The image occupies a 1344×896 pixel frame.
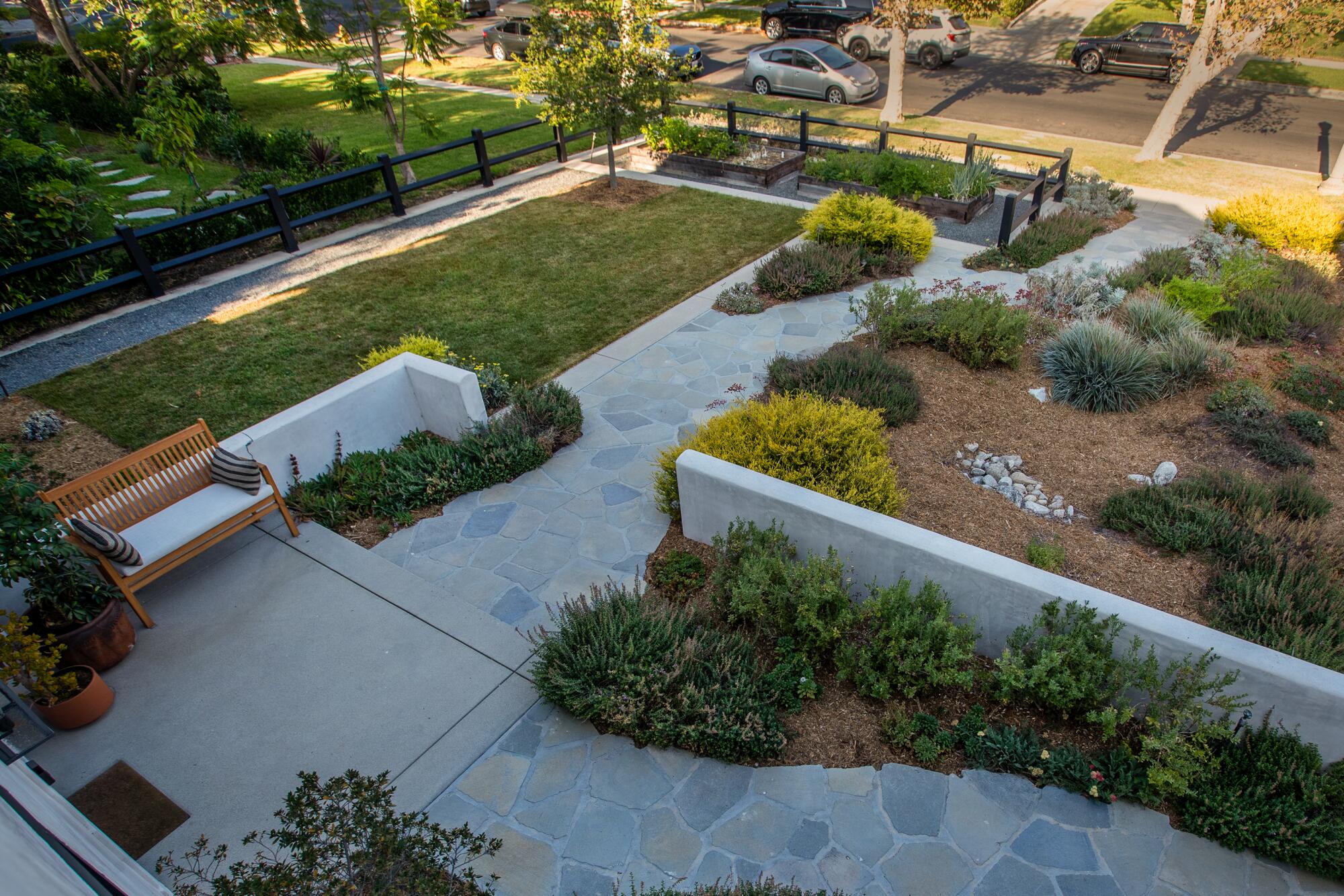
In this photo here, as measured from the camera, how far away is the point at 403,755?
15.6 ft

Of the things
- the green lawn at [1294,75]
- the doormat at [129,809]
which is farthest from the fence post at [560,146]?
the green lawn at [1294,75]

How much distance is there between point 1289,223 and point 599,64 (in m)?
10.8

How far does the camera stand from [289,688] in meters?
5.25

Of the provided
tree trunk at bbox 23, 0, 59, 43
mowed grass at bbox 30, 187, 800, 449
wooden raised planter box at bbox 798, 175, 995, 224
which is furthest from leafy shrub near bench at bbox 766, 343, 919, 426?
tree trunk at bbox 23, 0, 59, 43

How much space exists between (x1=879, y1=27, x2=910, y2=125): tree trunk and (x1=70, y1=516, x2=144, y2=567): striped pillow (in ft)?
60.9

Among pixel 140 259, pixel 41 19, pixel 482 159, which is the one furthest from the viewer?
pixel 41 19

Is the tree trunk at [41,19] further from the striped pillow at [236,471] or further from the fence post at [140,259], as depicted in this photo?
the striped pillow at [236,471]

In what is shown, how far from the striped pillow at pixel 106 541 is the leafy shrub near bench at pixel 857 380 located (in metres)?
5.47

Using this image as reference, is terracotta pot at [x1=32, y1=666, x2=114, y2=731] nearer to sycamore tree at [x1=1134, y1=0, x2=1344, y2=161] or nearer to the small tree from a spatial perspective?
the small tree

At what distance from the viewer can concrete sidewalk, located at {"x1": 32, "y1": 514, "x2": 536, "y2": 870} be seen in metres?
4.68

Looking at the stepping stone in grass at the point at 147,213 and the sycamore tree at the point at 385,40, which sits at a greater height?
the sycamore tree at the point at 385,40

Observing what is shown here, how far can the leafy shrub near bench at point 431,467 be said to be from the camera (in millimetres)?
6812

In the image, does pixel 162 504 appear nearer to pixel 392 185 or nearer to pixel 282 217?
pixel 282 217

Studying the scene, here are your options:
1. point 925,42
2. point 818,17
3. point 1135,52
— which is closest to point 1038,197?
point 1135,52
